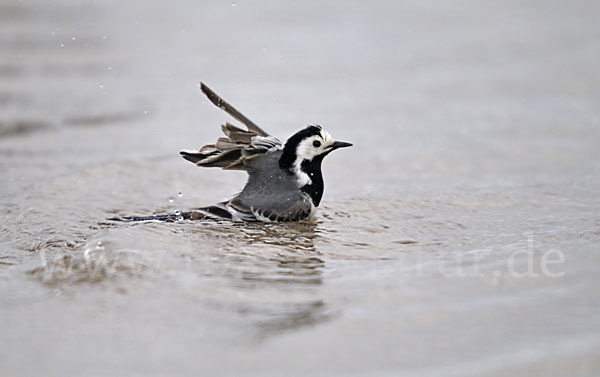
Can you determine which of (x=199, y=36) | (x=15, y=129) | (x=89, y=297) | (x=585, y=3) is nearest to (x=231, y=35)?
(x=199, y=36)

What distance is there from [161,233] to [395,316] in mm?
1964

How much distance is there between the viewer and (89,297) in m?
A: 4.19

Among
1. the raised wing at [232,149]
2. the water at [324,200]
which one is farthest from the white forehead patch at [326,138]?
the water at [324,200]

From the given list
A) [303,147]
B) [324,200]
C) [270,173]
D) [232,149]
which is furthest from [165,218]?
[324,200]

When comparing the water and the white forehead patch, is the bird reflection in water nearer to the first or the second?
the water

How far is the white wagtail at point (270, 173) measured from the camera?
5.68 m

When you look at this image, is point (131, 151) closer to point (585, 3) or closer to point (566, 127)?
point (566, 127)

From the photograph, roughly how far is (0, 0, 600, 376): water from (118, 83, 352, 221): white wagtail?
138 mm

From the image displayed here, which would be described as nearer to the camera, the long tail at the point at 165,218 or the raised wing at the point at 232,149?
→ the long tail at the point at 165,218

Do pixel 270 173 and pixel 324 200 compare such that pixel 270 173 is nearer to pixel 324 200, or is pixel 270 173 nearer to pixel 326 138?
pixel 326 138

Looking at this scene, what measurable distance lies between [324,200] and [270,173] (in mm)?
778

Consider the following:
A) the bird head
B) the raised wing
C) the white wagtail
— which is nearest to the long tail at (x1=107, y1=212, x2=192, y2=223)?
the white wagtail

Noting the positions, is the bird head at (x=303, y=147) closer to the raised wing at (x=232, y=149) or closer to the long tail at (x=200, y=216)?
the raised wing at (x=232, y=149)

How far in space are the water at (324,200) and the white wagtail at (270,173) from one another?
0.45 ft
